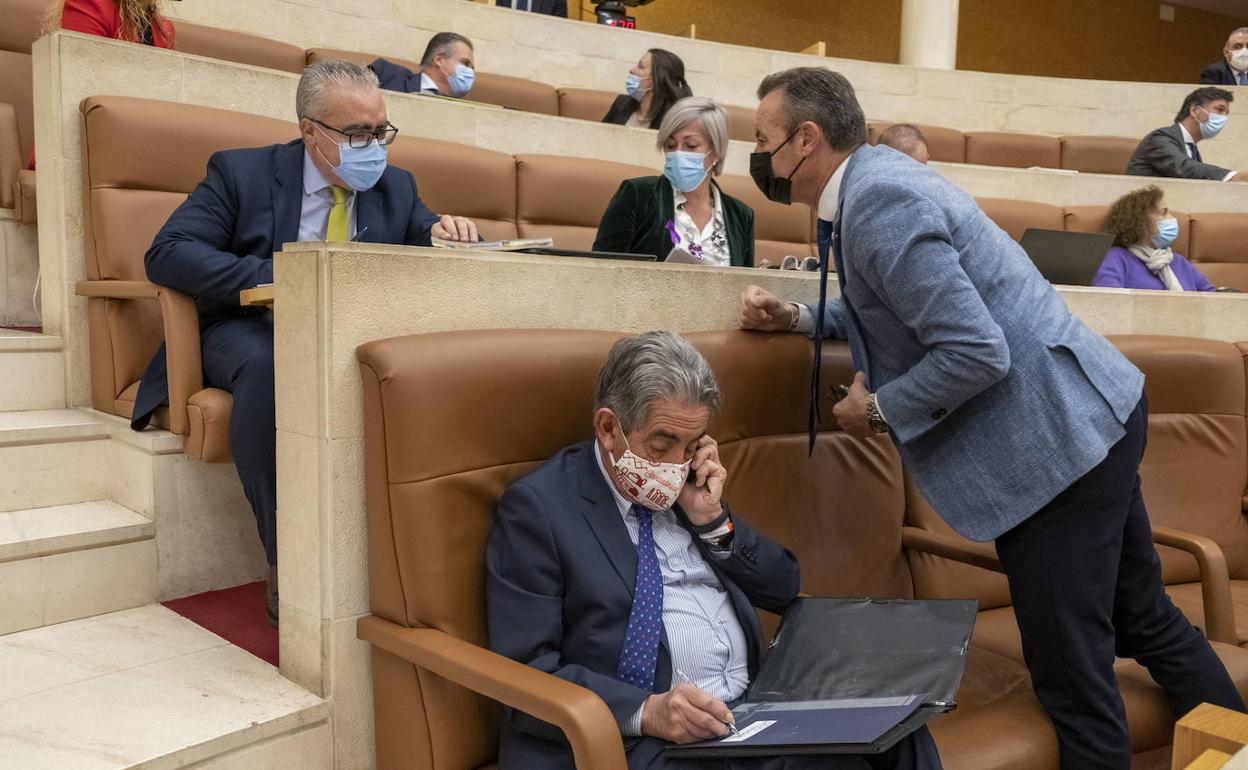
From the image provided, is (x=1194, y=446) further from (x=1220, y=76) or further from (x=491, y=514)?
(x=1220, y=76)

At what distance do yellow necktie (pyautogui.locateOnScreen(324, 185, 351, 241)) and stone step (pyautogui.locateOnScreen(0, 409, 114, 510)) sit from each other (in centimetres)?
63

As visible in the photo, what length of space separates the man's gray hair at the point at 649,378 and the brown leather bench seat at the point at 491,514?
10 centimetres

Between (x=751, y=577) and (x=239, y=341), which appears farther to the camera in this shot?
(x=239, y=341)

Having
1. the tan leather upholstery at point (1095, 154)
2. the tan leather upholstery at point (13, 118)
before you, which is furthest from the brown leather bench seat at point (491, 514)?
the tan leather upholstery at point (1095, 154)

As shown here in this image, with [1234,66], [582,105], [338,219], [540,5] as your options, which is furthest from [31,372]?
[1234,66]

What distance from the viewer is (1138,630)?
179 centimetres

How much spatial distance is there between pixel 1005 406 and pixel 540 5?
5.56 meters

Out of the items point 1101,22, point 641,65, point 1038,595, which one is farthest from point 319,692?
point 1101,22

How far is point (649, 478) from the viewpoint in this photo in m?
1.50

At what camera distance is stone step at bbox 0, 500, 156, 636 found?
73.2 inches

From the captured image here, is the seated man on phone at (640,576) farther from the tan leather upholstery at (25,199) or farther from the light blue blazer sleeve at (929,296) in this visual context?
the tan leather upholstery at (25,199)

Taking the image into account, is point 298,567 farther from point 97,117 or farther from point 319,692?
point 97,117

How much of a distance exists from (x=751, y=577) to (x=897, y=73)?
627 cm

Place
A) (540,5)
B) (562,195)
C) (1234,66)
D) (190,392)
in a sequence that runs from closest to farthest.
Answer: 1. (190,392)
2. (562,195)
3. (540,5)
4. (1234,66)
